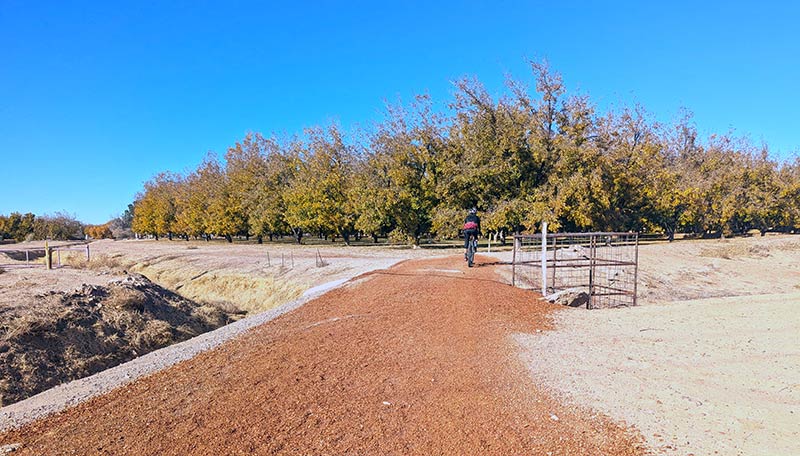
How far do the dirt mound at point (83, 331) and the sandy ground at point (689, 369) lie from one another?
32.4ft

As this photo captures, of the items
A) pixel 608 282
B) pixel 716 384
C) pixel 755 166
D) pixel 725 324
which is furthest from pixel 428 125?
pixel 755 166

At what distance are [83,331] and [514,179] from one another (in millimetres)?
23126

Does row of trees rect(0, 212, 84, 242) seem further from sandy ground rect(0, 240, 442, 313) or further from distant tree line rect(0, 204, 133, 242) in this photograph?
sandy ground rect(0, 240, 442, 313)

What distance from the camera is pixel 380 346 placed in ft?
23.2

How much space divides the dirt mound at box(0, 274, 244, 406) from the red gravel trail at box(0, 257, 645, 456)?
504cm

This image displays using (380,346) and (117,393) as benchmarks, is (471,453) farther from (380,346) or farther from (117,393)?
(117,393)

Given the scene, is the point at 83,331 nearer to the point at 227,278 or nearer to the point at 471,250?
the point at 227,278

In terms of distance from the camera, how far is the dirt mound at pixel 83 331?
9609 mm

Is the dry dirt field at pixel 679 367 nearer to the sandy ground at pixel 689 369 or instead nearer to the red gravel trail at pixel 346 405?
the sandy ground at pixel 689 369

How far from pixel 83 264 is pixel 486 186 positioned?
26.3m

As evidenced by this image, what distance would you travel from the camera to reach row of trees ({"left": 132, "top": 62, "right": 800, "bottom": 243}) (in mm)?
27312

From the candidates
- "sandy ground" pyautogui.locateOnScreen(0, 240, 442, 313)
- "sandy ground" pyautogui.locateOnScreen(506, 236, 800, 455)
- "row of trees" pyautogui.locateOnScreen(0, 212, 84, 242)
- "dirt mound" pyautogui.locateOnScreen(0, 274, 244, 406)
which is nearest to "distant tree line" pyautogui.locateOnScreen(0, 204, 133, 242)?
"row of trees" pyautogui.locateOnScreen(0, 212, 84, 242)

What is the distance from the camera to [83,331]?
11.7m

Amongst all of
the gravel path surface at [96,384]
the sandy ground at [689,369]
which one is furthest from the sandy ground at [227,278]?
the sandy ground at [689,369]
